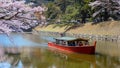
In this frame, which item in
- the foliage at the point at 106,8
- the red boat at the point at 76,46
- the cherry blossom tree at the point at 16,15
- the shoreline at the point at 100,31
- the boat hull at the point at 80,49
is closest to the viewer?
the cherry blossom tree at the point at 16,15

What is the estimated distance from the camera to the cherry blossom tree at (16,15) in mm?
7688

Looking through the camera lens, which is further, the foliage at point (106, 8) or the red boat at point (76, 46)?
the foliage at point (106, 8)

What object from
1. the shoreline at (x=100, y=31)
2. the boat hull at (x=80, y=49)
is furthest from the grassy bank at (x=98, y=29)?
the boat hull at (x=80, y=49)

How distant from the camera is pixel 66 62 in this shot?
25.7 meters

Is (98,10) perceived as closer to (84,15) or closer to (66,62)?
(84,15)

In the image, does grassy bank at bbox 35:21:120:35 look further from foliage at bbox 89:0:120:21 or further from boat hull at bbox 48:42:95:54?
boat hull at bbox 48:42:95:54

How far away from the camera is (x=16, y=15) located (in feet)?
26.2

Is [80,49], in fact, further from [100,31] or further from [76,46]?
[100,31]

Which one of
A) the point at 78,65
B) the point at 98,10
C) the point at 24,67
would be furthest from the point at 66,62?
the point at 98,10

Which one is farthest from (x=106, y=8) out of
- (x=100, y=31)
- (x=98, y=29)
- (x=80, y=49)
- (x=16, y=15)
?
(x=16, y=15)

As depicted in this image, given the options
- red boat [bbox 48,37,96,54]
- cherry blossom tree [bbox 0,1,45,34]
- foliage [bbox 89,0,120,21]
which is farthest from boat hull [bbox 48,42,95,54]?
cherry blossom tree [bbox 0,1,45,34]

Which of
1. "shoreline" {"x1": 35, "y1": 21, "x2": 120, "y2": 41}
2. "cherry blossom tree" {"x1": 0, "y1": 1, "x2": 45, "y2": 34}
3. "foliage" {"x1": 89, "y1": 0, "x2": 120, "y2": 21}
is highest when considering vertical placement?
"cherry blossom tree" {"x1": 0, "y1": 1, "x2": 45, "y2": 34}

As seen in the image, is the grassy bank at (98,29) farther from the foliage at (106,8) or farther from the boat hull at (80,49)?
the boat hull at (80,49)

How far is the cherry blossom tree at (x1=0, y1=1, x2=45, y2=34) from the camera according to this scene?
7688 millimetres
